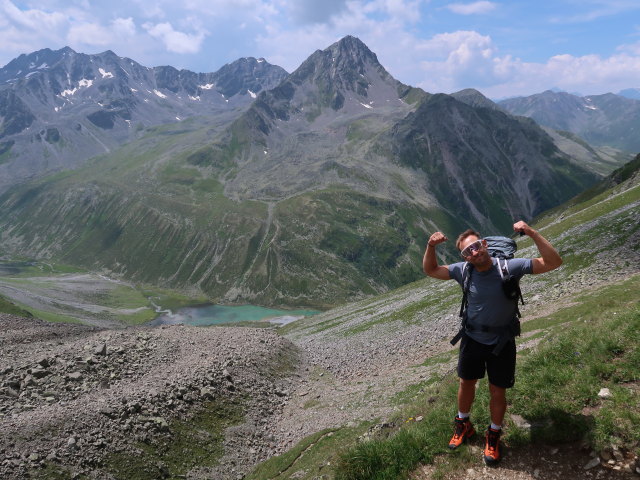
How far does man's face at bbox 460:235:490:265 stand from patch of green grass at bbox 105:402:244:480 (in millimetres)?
22571

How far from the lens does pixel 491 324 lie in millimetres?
9523

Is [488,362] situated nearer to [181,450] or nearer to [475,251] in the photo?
[475,251]

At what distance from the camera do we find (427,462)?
991cm

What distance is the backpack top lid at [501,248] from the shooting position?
9641 millimetres

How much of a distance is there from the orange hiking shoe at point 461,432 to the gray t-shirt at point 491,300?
231 cm

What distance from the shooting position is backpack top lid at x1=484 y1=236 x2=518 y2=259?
964 centimetres

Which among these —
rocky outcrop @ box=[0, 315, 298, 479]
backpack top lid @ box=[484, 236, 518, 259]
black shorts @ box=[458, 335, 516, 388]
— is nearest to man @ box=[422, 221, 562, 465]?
black shorts @ box=[458, 335, 516, 388]

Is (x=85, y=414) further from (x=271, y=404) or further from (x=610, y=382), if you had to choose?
(x=610, y=382)

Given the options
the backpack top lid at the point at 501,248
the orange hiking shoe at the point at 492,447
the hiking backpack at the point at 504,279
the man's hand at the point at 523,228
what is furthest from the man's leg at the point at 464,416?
the man's hand at the point at 523,228

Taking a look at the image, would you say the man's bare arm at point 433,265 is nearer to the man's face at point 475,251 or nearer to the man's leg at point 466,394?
the man's face at point 475,251

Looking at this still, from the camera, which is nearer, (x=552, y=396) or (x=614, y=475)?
(x=614, y=475)

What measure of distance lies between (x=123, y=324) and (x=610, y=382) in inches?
7556

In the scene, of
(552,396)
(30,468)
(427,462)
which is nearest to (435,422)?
(427,462)

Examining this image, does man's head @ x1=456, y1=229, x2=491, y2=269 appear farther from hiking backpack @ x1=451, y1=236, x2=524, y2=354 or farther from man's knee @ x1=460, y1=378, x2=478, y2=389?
man's knee @ x1=460, y1=378, x2=478, y2=389
